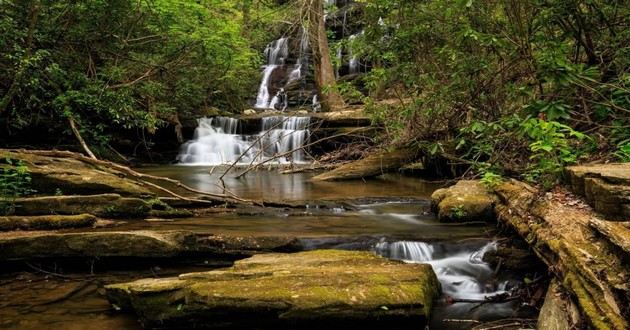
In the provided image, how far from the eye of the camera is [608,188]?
132 inches

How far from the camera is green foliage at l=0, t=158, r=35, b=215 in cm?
597

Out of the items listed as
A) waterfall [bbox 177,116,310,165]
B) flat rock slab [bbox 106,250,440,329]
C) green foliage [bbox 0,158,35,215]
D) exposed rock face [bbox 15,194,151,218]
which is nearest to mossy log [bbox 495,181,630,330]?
flat rock slab [bbox 106,250,440,329]

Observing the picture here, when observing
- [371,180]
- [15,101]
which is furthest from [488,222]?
[15,101]

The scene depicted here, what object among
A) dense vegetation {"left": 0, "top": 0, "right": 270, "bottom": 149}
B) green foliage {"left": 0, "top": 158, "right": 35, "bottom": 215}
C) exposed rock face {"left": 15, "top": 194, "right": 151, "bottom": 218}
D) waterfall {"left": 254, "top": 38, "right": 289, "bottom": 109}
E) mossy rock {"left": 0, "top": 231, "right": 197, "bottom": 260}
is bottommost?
mossy rock {"left": 0, "top": 231, "right": 197, "bottom": 260}

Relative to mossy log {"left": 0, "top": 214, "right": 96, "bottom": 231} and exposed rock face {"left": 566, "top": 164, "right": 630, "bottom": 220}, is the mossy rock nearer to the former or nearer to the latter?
mossy log {"left": 0, "top": 214, "right": 96, "bottom": 231}

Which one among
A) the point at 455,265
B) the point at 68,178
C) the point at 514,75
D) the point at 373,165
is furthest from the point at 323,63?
the point at 455,265

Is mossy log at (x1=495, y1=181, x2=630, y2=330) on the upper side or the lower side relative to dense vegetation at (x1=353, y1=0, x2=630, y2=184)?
lower

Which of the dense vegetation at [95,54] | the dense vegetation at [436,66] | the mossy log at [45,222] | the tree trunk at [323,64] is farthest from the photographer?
the tree trunk at [323,64]

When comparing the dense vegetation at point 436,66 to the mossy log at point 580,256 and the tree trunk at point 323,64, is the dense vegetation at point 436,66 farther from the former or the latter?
the tree trunk at point 323,64

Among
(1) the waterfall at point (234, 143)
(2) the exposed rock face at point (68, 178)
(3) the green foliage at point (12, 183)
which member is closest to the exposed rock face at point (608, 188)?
(2) the exposed rock face at point (68, 178)

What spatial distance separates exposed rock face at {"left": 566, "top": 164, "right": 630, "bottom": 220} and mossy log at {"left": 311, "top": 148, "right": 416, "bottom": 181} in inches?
282

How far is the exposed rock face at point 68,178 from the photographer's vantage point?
22.8 ft

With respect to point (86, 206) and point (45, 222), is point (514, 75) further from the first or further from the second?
point (45, 222)

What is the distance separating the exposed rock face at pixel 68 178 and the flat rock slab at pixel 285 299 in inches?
127
